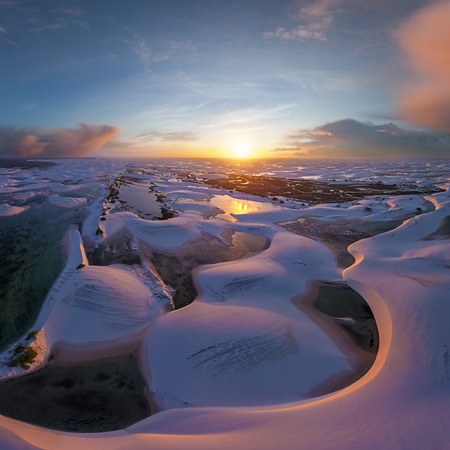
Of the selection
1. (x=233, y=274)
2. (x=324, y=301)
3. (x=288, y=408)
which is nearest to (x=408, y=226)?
(x=324, y=301)

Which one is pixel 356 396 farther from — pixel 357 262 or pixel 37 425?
pixel 357 262

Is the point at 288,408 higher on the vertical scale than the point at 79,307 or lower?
lower

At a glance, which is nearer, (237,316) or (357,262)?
(237,316)

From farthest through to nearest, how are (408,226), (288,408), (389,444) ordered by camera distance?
(408,226) → (288,408) → (389,444)

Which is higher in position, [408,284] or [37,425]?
[408,284]

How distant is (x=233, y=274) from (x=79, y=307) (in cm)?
954

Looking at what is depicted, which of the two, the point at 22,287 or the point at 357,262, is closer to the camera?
the point at 22,287

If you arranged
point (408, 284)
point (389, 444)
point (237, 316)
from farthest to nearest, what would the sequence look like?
point (408, 284) → point (237, 316) → point (389, 444)

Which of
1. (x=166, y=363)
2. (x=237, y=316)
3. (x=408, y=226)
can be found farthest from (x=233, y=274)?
(x=408, y=226)

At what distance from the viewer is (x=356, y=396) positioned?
977 centimetres

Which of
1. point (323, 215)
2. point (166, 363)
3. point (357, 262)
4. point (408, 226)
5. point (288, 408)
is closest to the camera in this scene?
point (288, 408)

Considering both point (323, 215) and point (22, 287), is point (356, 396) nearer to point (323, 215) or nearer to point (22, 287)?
point (22, 287)

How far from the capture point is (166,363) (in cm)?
1209

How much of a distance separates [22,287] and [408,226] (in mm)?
35633
